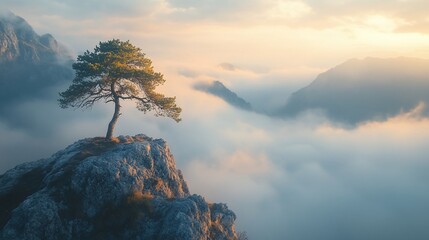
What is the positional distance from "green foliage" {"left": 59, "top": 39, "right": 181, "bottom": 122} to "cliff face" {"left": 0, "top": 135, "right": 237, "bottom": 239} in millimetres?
7767

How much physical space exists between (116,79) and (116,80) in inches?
28.1

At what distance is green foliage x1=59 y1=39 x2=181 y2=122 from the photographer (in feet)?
167

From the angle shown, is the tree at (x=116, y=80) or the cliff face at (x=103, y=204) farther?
the tree at (x=116, y=80)

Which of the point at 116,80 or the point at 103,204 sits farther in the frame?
the point at 116,80

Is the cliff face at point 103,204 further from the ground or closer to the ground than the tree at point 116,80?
closer to the ground

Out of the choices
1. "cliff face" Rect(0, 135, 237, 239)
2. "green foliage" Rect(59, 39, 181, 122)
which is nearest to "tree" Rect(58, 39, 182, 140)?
"green foliage" Rect(59, 39, 181, 122)

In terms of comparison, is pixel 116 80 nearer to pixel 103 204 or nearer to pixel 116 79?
pixel 116 79

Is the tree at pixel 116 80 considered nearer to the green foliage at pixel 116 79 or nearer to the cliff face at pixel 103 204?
the green foliage at pixel 116 79

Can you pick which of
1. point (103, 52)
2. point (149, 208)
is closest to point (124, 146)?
point (149, 208)

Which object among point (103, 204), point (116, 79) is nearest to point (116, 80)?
point (116, 79)

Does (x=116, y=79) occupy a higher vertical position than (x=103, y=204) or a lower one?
higher

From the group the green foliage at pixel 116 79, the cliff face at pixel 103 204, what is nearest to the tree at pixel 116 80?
the green foliage at pixel 116 79

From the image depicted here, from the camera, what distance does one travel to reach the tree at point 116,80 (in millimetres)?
51000

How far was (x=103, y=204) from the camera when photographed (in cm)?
4219
